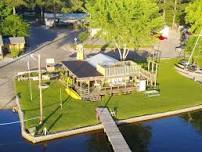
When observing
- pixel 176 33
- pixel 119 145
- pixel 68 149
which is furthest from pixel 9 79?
pixel 176 33

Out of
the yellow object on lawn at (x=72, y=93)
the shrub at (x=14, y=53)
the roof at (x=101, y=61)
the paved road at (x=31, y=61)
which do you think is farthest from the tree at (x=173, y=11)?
the yellow object on lawn at (x=72, y=93)

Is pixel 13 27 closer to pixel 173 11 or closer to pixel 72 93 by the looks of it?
pixel 72 93

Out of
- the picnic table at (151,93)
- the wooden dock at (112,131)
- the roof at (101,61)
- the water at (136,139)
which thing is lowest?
the water at (136,139)

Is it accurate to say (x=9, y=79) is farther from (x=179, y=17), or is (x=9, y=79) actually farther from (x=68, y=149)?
(x=179, y=17)

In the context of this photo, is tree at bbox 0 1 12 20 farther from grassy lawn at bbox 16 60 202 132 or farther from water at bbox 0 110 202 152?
water at bbox 0 110 202 152

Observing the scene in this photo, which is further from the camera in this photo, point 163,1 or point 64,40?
point 163,1

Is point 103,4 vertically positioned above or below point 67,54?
above

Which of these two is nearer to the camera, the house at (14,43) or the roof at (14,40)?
the house at (14,43)

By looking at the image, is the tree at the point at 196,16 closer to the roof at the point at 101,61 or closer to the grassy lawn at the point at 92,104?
the grassy lawn at the point at 92,104

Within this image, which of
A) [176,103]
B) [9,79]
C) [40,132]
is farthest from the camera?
[9,79]
